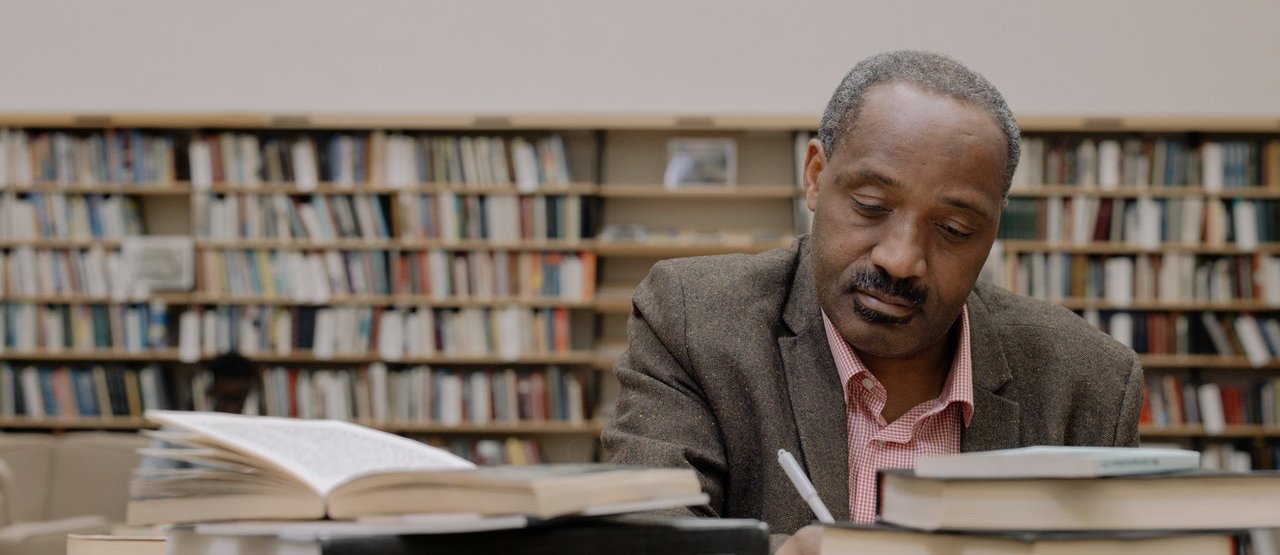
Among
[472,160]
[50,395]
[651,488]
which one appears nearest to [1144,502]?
[651,488]

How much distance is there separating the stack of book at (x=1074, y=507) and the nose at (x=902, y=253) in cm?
41

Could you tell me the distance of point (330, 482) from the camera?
741mm

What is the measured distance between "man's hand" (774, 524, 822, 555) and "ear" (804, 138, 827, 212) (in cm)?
50

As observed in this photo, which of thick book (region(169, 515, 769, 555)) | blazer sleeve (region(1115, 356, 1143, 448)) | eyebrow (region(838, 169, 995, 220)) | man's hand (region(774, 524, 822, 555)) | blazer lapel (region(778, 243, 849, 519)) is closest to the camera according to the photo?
thick book (region(169, 515, 769, 555))

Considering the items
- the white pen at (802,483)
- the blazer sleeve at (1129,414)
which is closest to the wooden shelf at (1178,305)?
the blazer sleeve at (1129,414)

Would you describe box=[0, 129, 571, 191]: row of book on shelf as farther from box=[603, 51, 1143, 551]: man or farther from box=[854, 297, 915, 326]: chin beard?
box=[854, 297, 915, 326]: chin beard

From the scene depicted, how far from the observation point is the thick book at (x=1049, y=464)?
711mm

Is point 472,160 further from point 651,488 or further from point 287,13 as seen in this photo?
point 651,488


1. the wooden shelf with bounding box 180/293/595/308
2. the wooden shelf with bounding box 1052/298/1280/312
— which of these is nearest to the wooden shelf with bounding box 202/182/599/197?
the wooden shelf with bounding box 180/293/595/308

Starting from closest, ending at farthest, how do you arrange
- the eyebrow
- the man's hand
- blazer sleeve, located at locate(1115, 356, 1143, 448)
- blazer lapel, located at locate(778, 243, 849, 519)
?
the man's hand
the eyebrow
blazer lapel, located at locate(778, 243, 849, 519)
blazer sleeve, located at locate(1115, 356, 1143, 448)

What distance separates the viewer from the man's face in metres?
1.15

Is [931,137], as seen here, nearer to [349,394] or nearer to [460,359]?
[460,359]

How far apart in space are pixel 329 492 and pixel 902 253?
2.08 ft

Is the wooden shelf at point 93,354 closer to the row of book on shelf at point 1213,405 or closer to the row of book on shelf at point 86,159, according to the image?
the row of book on shelf at point 86,159
